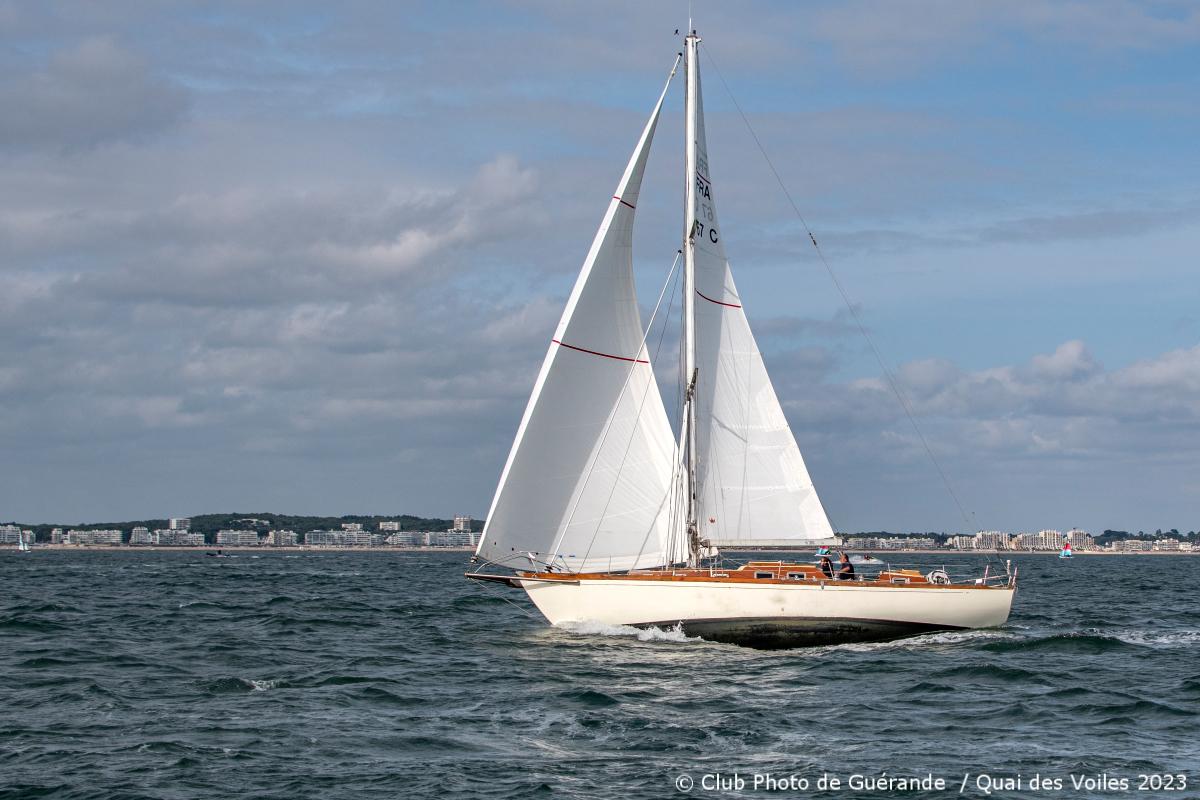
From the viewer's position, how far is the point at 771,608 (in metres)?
26.4

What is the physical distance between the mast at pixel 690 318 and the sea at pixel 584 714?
3165 mm

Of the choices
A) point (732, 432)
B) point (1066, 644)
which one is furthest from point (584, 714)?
point (1066, 644)

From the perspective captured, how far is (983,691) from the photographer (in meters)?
21.7

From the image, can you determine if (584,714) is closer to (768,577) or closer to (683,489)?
(768,577)

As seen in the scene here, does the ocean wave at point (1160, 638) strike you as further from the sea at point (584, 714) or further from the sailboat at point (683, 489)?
the sailboat at point (683, 489)

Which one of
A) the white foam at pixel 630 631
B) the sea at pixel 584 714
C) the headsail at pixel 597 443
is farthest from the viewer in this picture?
the headsail at pixel 597 443

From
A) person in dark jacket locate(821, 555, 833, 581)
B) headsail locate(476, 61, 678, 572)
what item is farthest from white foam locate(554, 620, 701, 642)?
person in dark jacket locate(821, 555, 833, 581)

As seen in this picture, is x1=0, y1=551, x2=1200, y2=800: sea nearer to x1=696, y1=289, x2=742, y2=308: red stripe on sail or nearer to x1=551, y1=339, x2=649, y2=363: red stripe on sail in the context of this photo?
x1=551, y1=339, x2=649, y2=363: red stripe on sail

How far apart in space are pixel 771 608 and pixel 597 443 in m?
5.39

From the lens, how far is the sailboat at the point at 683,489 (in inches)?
1049

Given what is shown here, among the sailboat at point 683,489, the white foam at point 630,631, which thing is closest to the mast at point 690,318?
the sailboat at point 683,489

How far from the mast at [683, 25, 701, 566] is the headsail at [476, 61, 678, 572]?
0.54 metres

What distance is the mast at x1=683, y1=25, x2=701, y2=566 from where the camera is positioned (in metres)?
29.0

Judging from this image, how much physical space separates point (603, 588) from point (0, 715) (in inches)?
481
